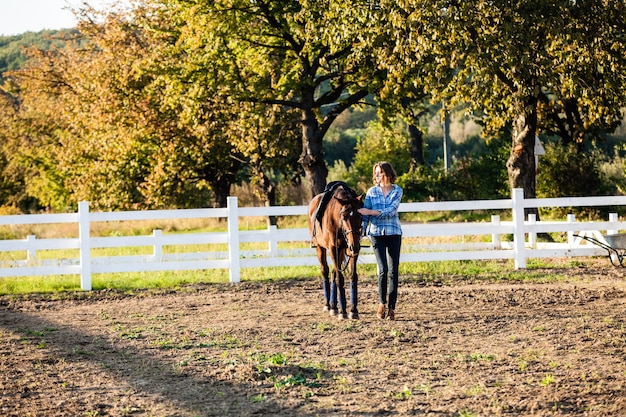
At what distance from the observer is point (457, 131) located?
81.2 m

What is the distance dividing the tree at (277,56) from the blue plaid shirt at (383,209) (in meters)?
12.3

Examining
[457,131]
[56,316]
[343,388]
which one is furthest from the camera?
[457,131]

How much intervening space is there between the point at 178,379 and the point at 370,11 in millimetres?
14647

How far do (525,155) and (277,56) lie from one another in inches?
337

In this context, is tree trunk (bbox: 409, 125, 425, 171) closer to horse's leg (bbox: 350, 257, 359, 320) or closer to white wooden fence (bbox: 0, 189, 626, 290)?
white wooden fence (bbox: 0, 189, 626, 290)

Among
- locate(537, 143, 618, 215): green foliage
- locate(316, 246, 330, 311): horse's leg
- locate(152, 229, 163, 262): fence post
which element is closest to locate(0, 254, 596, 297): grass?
A: locate(152, 229, 163, 262): fence post

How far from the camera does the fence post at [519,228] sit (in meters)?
16.4

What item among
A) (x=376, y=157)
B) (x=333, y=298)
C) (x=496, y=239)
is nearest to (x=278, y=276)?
(x=496, y=239)

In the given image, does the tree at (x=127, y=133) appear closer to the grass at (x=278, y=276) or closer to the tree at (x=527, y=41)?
the tree at (x=527, y=41)

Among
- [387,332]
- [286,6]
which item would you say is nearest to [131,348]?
[387,332]

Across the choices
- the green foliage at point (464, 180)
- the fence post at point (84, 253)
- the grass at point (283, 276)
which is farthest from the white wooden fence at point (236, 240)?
the green foliage at point (464, 180)

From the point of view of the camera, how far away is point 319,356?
8391 millimetres

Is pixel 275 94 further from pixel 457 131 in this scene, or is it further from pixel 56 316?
pixel 457 131

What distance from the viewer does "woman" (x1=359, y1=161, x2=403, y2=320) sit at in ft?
34.4
